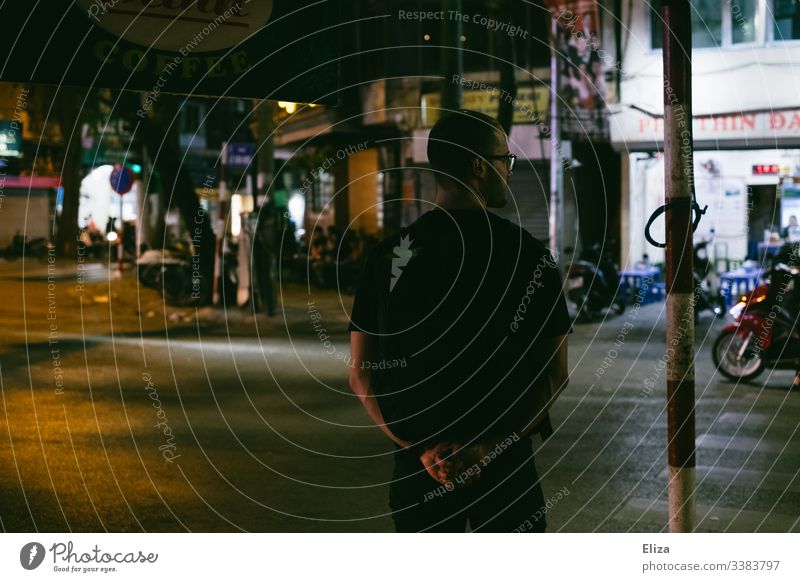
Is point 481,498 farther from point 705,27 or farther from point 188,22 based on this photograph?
point 705,27

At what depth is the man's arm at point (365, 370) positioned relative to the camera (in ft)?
10.1

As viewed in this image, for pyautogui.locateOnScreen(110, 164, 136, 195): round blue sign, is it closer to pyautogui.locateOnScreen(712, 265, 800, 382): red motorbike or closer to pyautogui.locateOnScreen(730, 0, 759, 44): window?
pyautogui.locateOnScreen(730, 0, 759, 44): window

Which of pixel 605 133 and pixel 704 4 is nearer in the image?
pixel 704 4

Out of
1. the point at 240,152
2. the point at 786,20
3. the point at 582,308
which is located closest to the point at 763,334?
the point at 582,308

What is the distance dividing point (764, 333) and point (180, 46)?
24.1ft

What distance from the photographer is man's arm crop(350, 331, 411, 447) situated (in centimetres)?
308

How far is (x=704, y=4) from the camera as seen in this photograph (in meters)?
19.0

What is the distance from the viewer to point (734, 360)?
1020cm

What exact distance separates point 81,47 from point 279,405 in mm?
5679

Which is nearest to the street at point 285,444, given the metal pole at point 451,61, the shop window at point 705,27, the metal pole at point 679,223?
the metal pole at point 679,223

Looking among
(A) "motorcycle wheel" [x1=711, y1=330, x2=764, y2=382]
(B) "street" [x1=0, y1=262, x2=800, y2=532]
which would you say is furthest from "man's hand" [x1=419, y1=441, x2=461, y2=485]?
(A) "motorcycle wheel" [x1=711, y1=330, x2=764, y2=382]

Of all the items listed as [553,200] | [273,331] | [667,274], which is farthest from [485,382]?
[553,200]

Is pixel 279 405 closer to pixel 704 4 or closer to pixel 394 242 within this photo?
pixel 394 242

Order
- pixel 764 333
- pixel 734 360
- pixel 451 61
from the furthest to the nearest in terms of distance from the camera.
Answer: pixel 451 61 < pixel 734 360 < pixel 764 333
